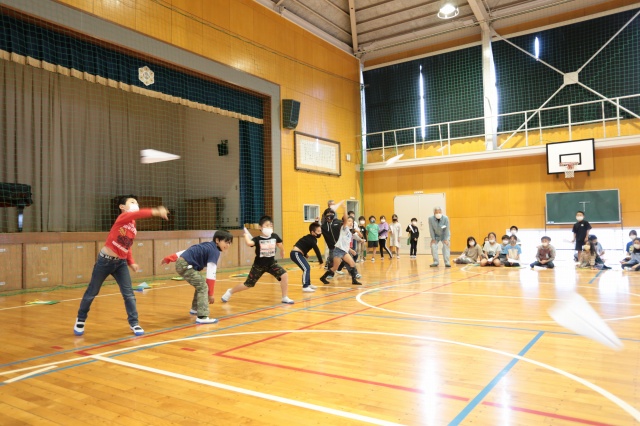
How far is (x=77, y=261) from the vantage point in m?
10.1

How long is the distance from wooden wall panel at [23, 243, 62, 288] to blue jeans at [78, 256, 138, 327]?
5.33m

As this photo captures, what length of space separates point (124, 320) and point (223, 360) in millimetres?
2601

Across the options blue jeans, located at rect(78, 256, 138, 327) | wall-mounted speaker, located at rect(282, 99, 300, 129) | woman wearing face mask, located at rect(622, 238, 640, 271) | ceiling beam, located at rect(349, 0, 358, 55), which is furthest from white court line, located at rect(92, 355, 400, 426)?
ceiling beam, located at rect(349, 0, 358, 55)

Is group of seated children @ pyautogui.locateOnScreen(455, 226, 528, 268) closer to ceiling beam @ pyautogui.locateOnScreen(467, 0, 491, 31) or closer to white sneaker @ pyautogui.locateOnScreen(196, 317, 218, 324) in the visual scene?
ceiling beam @ pyautogui.locateOnScreen(467, 0, 491, 31)

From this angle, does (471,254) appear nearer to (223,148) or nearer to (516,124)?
(516,124)

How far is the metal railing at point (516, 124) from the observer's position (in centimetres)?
1556

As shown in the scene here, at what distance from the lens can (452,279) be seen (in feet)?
32.3

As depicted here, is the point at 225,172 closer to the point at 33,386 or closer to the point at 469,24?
the point at 469,24

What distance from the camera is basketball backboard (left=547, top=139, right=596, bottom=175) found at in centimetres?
1533

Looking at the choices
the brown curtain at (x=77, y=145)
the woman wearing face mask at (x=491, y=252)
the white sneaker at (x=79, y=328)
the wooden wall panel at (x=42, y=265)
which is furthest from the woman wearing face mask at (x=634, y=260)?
the wooden wall panel at (x=42, y=265)

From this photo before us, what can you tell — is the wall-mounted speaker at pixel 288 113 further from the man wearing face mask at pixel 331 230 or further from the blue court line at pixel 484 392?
the blue court line at pixel 484 392

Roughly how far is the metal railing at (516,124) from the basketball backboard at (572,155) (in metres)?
0.49

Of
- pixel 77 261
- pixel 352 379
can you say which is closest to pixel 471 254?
pixel 77 261

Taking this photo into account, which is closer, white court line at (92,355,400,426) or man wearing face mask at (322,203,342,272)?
white court line at (92,355,400,426)
